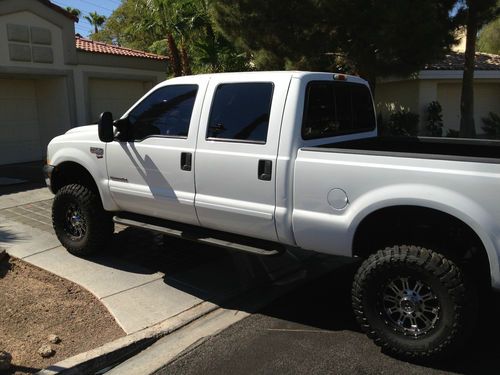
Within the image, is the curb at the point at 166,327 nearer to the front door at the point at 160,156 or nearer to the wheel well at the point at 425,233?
the front door at the point at 160,156

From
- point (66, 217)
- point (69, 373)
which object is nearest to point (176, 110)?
point (66, 217)

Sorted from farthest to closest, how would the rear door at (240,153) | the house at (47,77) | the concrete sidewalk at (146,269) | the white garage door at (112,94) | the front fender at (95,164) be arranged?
the white garage door at (112,94) → the house at (47,77) → the front fender at (95,164) → the concrete sidewalk at (146,269) → the rear door at (240,153)

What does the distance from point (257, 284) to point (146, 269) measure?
1261mm

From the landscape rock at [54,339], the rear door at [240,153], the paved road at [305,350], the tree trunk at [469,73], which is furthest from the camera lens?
the tree trunk at [469,73]

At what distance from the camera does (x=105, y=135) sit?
205 inches

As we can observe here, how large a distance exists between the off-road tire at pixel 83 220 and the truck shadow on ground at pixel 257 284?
257 millimetres

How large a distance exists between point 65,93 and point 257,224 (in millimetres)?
12554

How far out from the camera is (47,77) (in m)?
15.3

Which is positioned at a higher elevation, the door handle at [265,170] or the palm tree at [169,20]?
the palm tree at [169,20]

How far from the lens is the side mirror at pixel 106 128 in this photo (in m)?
5.14

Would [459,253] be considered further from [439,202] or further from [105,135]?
[105,135]

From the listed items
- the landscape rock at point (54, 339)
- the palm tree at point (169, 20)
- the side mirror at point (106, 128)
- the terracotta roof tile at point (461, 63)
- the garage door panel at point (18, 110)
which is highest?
the palm tree at point (169, 20)

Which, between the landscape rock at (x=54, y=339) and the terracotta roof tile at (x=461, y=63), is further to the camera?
the terracotta roof tile at (x=461, y=63)

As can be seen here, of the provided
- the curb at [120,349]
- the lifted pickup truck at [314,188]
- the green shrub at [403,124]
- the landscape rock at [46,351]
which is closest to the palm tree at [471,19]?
the green shrub at [403,124]
